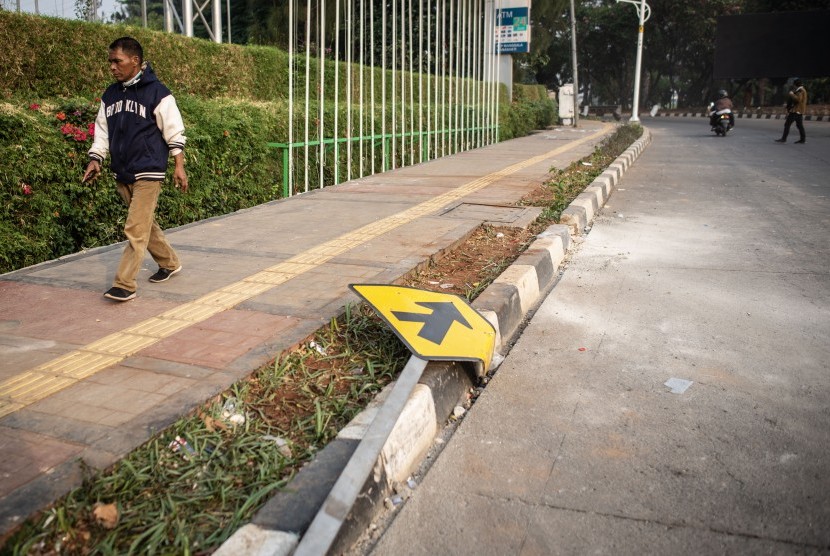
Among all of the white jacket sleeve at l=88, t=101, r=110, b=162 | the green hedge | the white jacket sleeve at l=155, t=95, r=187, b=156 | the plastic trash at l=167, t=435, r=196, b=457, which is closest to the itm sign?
the green hedge

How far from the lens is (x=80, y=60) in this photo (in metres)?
5.91

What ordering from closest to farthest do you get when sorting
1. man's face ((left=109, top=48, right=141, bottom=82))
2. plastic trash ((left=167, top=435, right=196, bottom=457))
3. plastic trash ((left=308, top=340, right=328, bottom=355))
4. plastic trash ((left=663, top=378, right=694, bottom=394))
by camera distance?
1. plastic trash ((left=167, top=435, right=196, bottom=457))
2. plastic trash ((left=663, top=378, right=694, bottom=394))
3. plastic trash ((left=308, top=340, right=328, bottom=355))
4. man's face ((left=109, top=48, right=141, bottom=82))

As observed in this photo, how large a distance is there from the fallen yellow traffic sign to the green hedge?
2.88 metres

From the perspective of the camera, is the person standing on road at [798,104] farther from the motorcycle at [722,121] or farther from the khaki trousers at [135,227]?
the khaki trousers at [135,227]

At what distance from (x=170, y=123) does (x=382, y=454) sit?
8.82 ft

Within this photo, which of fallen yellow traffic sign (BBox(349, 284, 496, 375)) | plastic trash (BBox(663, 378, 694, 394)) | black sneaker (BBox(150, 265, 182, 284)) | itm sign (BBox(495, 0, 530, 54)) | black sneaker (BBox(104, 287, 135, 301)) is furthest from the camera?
itm sign (BBox(495, 0, 530, 54))

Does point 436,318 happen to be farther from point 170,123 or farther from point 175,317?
point 170,123

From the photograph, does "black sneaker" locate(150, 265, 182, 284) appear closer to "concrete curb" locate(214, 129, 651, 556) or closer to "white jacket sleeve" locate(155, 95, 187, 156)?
"white jacket sleeve" locate(155, 95, 187, 156)

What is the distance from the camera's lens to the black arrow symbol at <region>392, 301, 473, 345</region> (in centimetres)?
319

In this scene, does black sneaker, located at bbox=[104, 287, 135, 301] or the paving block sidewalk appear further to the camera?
black sneaker, located at bbox=[104, 287, 135, 301]

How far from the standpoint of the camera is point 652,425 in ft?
9.50

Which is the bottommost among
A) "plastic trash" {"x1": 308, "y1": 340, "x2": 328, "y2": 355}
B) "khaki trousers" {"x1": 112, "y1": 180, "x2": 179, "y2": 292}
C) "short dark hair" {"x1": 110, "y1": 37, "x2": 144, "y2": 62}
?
"plastic trash" {"x1": 308, "y1": 340, "x2": 328, "y2": 355}

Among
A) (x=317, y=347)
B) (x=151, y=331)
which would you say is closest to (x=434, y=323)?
(x=317, y=347)

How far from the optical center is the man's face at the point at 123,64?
3.97m
